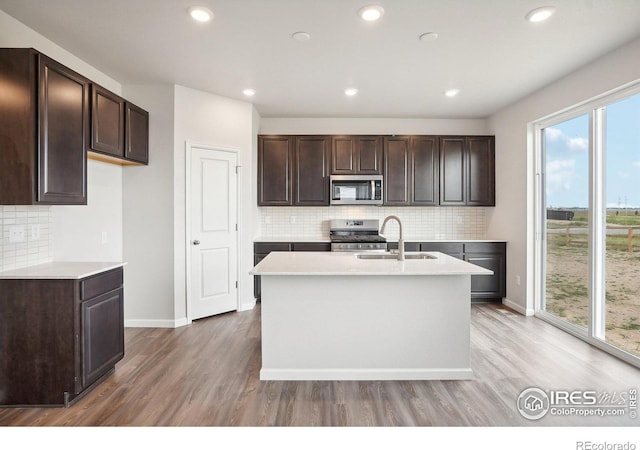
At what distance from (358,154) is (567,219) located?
2676 millimetres

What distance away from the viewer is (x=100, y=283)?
258cm

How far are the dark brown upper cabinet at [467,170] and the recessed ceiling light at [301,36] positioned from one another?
2998 mm

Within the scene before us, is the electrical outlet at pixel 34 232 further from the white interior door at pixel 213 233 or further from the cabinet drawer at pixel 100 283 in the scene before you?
the white interior door at pixel 213 233

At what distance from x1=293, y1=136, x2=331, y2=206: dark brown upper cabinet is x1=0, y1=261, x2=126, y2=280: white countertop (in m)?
2.81

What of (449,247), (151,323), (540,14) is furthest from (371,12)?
(151,323)

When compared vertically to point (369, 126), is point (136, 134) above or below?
below

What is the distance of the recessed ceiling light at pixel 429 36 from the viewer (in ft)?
9.21

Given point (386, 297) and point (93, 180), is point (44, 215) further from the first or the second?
point (386, 297)

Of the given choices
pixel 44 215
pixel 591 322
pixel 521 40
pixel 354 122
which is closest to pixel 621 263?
pixel 591 322

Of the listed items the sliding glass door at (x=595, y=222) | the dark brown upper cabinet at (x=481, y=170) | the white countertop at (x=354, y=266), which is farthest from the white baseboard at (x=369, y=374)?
the dark brown upper cabinet at (x=481, y=170)

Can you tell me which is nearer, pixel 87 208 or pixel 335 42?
pixel 335 42

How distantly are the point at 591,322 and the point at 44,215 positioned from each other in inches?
198

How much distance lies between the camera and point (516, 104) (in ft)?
15.0

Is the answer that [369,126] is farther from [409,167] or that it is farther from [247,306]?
[247,306]
